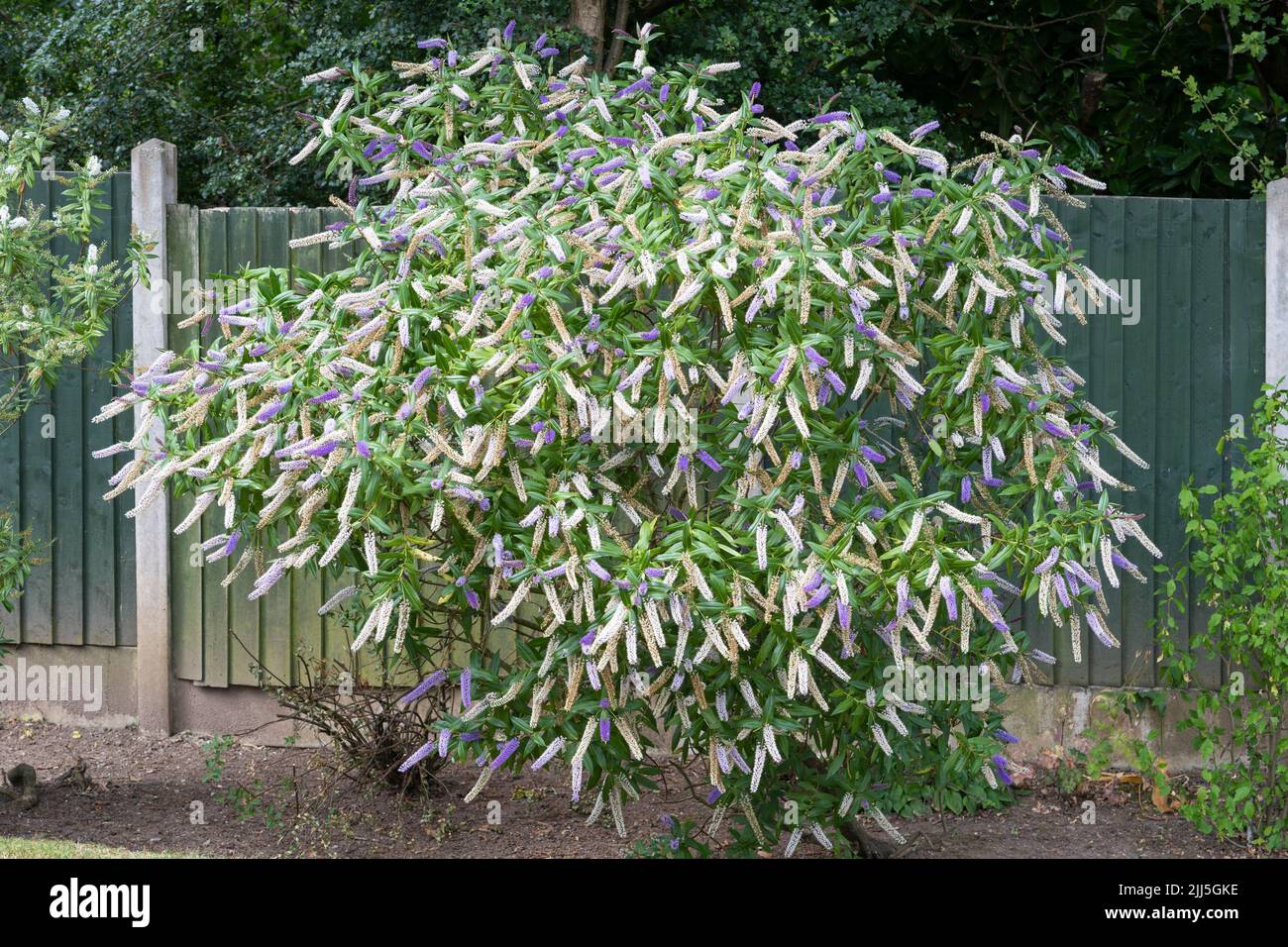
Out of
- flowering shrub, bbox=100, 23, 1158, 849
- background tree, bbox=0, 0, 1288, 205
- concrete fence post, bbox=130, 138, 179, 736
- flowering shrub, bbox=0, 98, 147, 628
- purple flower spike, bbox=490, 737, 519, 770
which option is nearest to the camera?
flowering shrub, bbox=100, 23, 1158, 849

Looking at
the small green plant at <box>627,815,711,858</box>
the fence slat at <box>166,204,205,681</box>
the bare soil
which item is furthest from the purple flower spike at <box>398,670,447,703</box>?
the fence slat at <box>166,204,205,681</box>

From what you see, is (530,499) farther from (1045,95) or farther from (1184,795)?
(1045,95)

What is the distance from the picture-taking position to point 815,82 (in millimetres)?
8344

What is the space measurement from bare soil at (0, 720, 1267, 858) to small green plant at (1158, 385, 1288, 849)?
0.62ft

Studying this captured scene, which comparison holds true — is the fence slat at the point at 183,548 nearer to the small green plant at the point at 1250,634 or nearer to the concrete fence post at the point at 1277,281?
the small green plant at the point at 1250,634

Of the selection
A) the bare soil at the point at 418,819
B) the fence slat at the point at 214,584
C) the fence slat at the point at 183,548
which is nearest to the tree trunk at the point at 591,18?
the fence slat at the point at 214,584

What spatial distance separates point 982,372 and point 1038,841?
2.26 meters

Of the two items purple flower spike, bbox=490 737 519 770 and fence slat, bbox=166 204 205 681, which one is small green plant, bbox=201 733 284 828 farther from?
purple flower spike, bbox=490 737 519 770

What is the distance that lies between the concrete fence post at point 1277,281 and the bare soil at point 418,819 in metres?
2.05

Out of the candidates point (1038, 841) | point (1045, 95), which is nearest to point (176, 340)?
point (1038, 841)

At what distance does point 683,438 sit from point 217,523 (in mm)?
3221

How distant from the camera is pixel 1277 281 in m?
6.18

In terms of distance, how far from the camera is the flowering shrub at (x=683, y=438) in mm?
4016

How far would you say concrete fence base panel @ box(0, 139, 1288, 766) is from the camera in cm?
622
